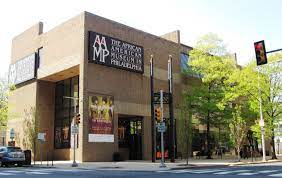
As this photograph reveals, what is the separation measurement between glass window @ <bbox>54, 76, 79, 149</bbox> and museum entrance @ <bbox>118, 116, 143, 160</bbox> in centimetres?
578

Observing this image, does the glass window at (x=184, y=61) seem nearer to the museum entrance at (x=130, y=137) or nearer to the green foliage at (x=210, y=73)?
the green foliage at (x=210, y=73)

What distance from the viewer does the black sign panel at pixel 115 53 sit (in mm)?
38094

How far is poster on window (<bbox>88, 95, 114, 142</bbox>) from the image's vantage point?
3691cm

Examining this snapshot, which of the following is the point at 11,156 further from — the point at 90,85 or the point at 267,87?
the point at 267,87

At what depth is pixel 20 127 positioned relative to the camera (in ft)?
150

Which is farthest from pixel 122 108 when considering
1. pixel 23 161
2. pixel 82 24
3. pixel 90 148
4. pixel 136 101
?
pixel 23 161

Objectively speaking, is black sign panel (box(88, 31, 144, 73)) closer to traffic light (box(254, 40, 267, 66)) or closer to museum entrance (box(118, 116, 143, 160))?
museum entrance (box(118, 116, 143, 160))

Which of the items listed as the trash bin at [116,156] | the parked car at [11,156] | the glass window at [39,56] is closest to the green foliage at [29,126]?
the glass window at [39,56]

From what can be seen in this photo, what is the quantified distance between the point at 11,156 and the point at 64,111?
44.3 feet

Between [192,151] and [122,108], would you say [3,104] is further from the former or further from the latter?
[192,151]

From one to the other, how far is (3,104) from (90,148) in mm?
19791

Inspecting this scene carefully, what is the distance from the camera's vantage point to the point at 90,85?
37250 mm

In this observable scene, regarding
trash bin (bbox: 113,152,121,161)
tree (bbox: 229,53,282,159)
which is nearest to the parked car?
trash bin (bbox: 113,152,121,161)

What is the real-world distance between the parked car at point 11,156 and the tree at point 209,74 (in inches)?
787
